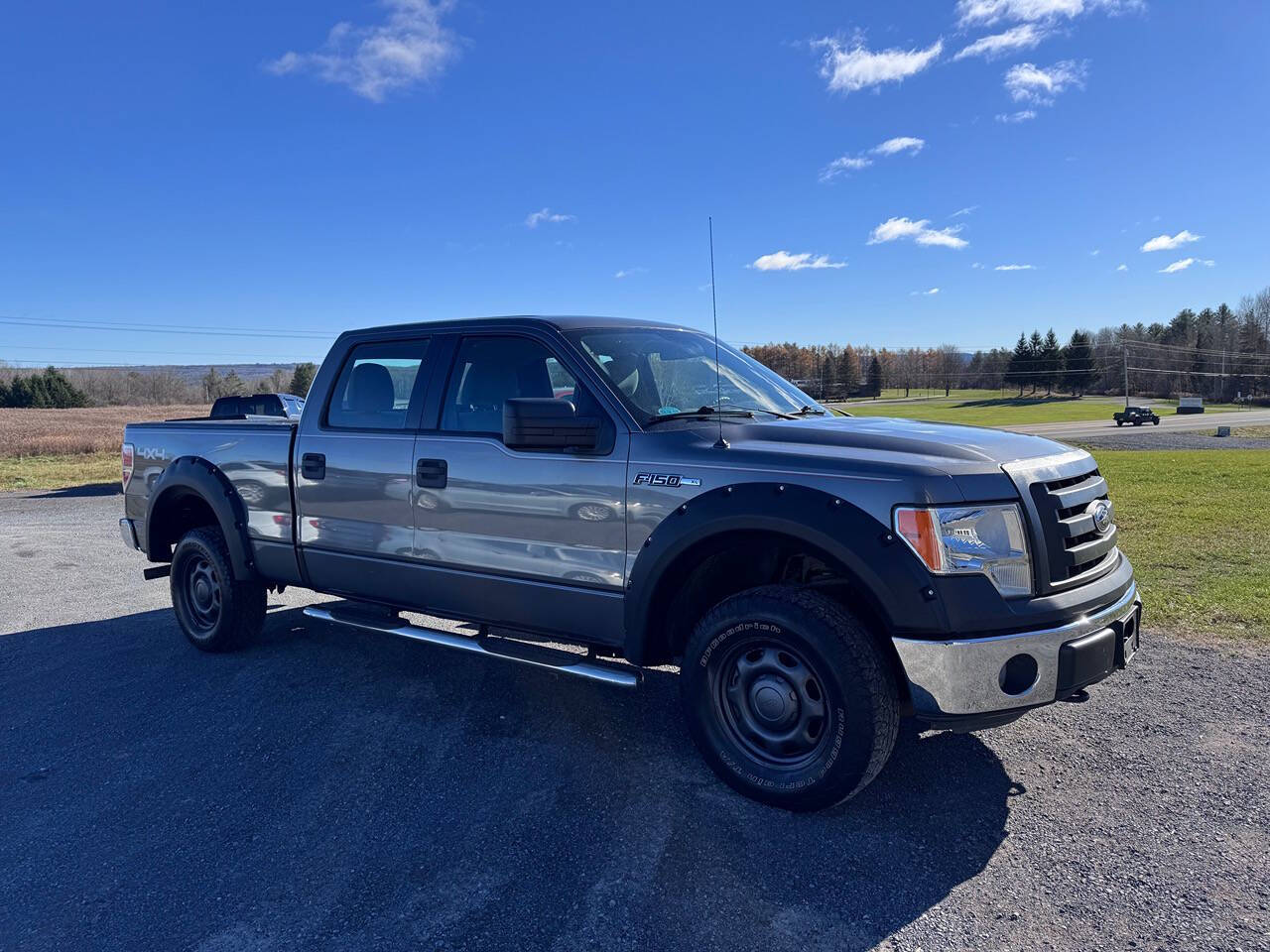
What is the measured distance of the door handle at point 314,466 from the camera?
4766 millimetres

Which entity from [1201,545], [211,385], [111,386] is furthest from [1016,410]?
[111,386]

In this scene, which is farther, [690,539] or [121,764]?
[121,764]

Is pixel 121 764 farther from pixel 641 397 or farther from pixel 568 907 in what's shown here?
pixel 641 397

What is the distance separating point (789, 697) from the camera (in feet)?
10.8

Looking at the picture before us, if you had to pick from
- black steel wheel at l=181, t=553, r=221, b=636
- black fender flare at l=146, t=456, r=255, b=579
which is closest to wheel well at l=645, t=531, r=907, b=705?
black fender flare at l=146, t=456, r=255, b=579

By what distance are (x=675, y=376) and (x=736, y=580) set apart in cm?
109

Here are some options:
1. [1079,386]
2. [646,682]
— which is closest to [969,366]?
[1079,386]

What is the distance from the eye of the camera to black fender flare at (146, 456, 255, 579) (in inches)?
206

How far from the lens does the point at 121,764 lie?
3842 mm

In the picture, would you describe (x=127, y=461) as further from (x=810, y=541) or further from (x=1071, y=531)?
(x=1071, y=531)

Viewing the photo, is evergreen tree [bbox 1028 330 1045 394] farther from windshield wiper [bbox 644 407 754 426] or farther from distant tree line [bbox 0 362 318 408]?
windshield wiper [bbox 644 407 754 426]

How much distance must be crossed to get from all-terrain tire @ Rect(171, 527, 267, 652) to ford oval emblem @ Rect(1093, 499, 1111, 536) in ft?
15.9

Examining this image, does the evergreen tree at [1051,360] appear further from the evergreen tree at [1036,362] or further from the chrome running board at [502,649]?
the chrome running board at [502,649]

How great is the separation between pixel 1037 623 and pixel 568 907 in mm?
1908
